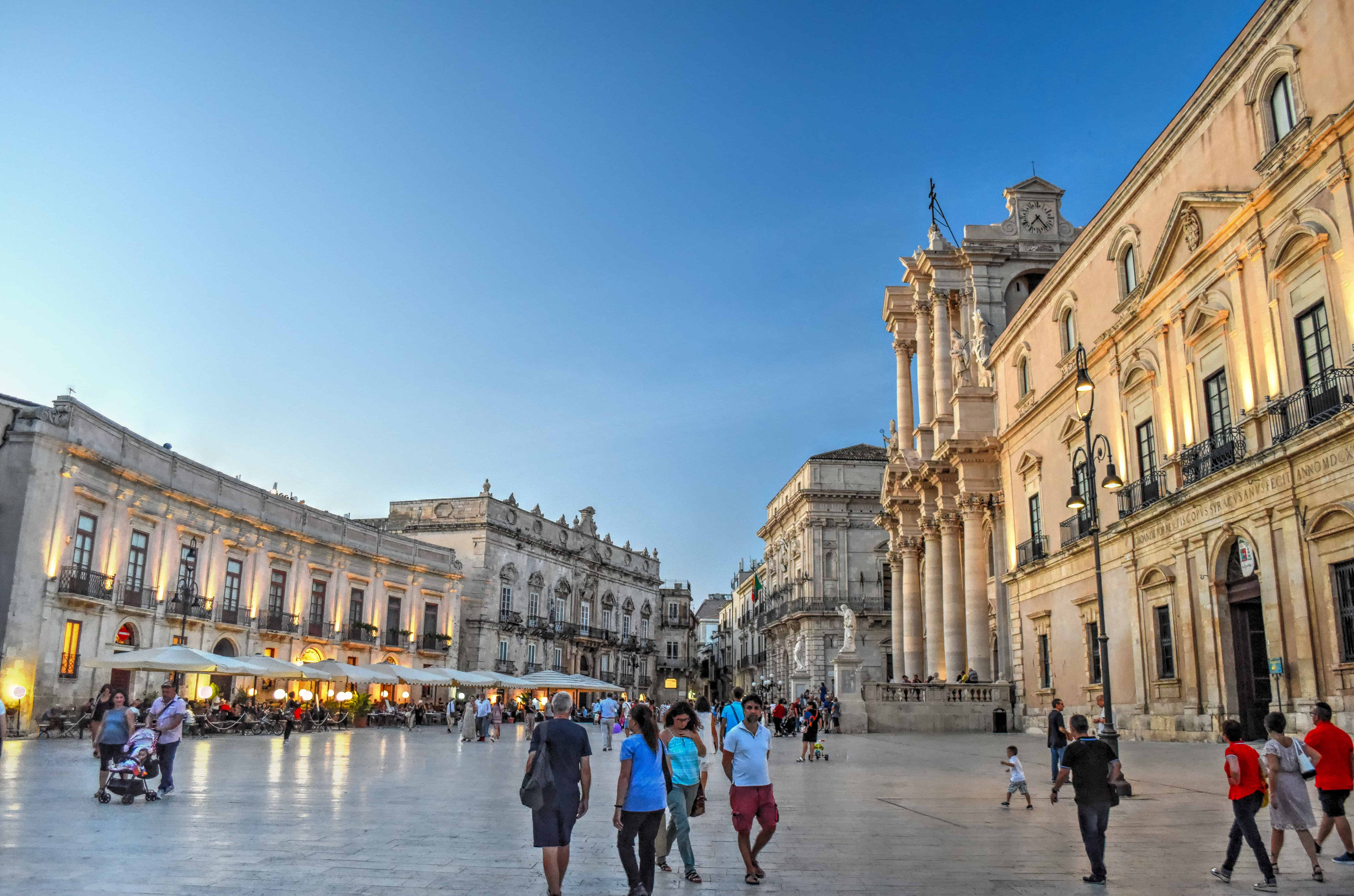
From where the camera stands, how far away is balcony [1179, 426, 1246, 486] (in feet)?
58.6

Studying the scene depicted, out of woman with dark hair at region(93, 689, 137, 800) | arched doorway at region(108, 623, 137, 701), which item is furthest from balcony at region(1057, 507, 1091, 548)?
arched doorway at region(108, 623, 137, 701)

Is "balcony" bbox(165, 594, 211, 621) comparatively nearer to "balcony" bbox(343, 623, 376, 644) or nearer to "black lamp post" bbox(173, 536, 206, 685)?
"black lamp post" bbox(173, 536, 206, 685)

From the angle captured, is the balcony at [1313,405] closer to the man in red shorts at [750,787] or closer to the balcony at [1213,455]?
the balcony at [1213,455]

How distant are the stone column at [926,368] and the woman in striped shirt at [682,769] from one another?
31880 millimetres

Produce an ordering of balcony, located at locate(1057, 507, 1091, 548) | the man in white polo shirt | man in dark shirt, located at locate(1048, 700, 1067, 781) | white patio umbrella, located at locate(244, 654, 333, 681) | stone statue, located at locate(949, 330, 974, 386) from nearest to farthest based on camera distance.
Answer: the man in white polo shirt
man in dark shirt, located at locate(1048, 700, 1067, 781)
balcony, located at locate(1057, 507, 1091, 548)
white patio umbrella, located at locate(244, 654, 333, 681)
stone statue, located at locate(949, 330, 974, 386)

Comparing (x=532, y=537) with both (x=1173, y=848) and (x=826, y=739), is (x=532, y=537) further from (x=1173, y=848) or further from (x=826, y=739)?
(x=1173, y=848)

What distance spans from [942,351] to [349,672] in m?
23.1

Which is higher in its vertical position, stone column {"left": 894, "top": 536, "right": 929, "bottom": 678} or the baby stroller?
stone column {"left": 894, "top": 536, "right": 929, "bottom": 678}

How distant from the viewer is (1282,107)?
17.0 meters

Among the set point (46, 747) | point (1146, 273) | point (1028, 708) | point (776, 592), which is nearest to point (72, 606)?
point (46, 747)

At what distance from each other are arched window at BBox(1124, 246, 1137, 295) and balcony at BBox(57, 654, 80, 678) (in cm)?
2907

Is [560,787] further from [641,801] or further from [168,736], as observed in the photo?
[168,736]

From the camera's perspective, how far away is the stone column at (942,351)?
3722 cm

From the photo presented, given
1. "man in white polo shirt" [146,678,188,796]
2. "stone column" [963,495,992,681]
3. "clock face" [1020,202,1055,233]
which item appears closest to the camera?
"man in white polo shirt" [146,678,188,796]
